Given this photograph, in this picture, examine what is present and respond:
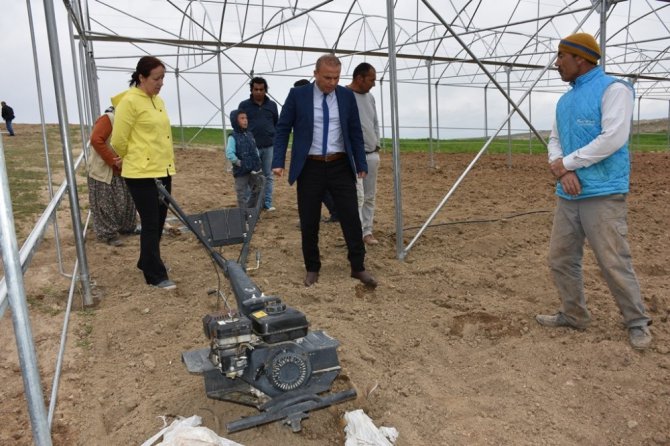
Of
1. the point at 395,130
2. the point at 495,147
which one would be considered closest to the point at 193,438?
the point at 395,130

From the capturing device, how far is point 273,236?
5.85 meters

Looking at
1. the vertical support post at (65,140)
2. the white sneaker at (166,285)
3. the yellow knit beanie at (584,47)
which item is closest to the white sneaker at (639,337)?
the yellow knit beanie at (584,47)

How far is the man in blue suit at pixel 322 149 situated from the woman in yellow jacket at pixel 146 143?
85 cm

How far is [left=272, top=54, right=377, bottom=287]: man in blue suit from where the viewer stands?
13.4 feet

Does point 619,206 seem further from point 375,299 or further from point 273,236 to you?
point 273,236

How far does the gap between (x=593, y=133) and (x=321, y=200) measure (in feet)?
6.37

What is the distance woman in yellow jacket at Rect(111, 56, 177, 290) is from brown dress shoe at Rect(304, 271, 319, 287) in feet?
3.80

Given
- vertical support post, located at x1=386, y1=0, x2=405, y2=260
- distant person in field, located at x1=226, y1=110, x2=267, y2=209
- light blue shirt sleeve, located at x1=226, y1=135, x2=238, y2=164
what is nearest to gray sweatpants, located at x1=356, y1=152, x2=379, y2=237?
vertical support post, located at x1=386, y1=0, x2=405, y2=260

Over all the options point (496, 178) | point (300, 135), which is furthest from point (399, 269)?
point (496, 178)

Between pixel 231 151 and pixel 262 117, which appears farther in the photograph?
pixel 262 117

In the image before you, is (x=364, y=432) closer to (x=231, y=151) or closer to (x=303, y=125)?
(x=303, y=125)

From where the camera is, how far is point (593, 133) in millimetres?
3021

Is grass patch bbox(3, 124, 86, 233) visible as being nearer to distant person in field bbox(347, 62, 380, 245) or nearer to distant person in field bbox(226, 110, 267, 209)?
distant person in field bbox(226, 110, 267, 209)

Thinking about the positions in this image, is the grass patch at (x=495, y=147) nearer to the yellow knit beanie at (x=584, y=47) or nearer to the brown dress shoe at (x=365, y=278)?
the brown dress shoe at (x=365, y=278)
